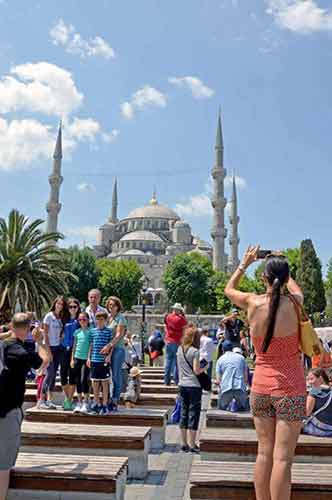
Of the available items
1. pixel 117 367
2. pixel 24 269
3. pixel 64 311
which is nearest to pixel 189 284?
pixel 24 269

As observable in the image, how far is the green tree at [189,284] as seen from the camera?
227 feet

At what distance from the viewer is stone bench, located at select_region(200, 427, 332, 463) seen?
18.6 ft

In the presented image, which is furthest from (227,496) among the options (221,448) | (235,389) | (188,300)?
(188,300)

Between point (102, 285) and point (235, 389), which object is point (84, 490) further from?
point (102, 285)

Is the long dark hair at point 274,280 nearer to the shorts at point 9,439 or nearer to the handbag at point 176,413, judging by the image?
the shorts at point 9,439

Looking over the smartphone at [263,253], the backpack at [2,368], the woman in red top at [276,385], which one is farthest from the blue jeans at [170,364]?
the woman in red top at [276,385]

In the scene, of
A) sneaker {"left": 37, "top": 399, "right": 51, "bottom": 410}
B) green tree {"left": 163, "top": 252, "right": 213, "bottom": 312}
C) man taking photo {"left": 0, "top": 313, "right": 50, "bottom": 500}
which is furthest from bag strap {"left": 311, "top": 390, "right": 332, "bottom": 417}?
green tree {"left": 163, "top": 252, "right": 213, "bottom": 312}

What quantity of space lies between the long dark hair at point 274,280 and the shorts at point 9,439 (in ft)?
7.24

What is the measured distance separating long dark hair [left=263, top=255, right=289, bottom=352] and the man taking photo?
216cm

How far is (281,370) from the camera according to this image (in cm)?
353

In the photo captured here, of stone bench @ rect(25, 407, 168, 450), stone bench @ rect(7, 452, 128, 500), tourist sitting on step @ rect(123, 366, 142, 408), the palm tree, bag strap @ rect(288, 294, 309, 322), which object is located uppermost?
the palm tree

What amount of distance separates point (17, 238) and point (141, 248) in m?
83.5

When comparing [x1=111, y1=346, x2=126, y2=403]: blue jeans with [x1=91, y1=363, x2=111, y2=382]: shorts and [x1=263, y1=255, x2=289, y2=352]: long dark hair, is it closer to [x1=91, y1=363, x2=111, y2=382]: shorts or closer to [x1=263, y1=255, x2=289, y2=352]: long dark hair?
[x1=91, y1=363, x2=111, y2=382]: shorts

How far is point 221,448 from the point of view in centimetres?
591
